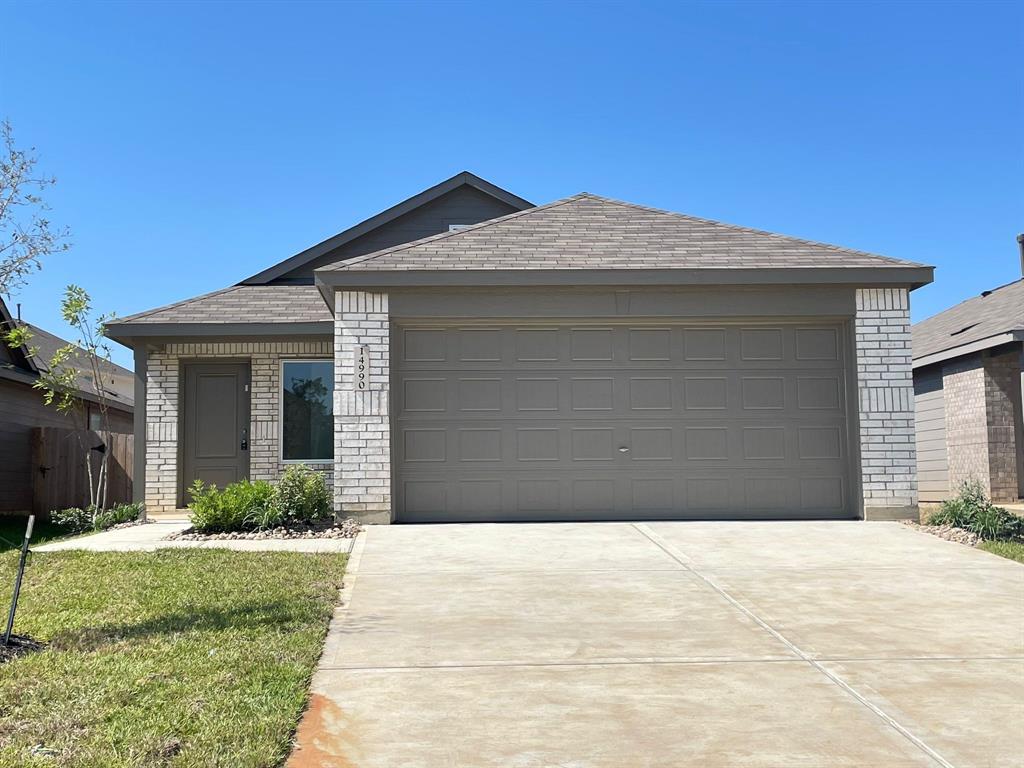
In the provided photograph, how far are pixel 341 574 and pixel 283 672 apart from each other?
3.07 meters

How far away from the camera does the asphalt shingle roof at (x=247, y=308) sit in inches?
556

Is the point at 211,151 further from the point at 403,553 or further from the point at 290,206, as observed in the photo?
the point at 403,553

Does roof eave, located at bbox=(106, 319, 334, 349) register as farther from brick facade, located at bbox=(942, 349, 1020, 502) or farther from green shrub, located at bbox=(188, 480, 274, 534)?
brick facade, located at bbox=(942, 349, 1020, 502)

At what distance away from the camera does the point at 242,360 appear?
14.6 meters

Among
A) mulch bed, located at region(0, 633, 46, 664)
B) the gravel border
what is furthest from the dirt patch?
the gravel border

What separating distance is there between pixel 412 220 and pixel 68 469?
8545mm

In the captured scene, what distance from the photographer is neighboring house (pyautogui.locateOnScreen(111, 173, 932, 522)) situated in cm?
1132

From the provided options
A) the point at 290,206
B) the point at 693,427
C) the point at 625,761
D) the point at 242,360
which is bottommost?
the point at 625,761

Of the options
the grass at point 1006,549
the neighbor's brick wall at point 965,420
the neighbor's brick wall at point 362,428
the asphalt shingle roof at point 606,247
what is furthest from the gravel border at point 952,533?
the neighbor's brick wall at point 362,428

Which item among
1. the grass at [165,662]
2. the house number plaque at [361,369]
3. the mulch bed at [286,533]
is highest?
the house number plaque at [361,369]

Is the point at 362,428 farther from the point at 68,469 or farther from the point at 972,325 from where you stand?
the point at 972,325

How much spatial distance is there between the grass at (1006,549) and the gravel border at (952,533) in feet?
0.50

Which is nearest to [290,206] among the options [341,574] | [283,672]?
[341,574]

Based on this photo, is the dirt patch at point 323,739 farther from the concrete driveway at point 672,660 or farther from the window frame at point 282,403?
the window frame at point 282,403
